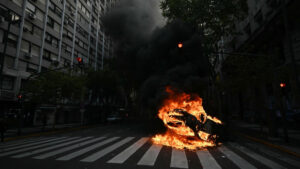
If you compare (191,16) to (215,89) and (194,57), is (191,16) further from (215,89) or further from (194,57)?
(215,89)

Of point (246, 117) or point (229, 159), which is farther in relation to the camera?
point (246, 117)

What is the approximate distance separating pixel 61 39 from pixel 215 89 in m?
26.5

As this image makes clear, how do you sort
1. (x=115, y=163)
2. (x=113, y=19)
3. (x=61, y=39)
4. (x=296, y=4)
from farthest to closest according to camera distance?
(x=61, y=39) < (x=113, y=19) < (x=296, y=4) < (x=115, y=163)

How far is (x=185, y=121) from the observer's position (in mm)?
9305

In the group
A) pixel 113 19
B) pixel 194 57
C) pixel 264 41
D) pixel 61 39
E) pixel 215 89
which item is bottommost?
pixel 215 89

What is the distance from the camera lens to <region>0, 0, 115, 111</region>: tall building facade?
1803 cm

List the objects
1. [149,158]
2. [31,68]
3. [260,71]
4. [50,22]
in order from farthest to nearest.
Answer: [50,22]
[31,68]
[260,71]
[149,158]

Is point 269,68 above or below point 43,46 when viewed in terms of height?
below

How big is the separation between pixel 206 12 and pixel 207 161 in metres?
15.7

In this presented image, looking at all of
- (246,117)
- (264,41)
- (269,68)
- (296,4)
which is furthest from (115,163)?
(246,117)

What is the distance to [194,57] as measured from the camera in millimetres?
11820

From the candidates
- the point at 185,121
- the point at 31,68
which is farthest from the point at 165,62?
the point at 31,68

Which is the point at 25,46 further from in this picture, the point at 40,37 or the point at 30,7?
the point at 30,7

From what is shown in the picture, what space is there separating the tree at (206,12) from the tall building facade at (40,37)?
49.0 ft
